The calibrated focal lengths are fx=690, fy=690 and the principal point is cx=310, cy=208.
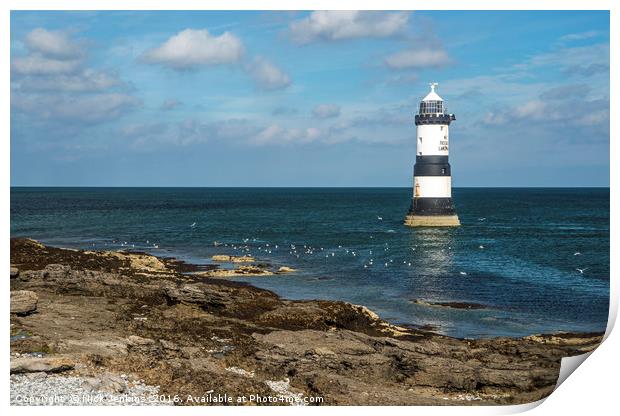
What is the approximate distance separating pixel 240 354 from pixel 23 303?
6.08 m

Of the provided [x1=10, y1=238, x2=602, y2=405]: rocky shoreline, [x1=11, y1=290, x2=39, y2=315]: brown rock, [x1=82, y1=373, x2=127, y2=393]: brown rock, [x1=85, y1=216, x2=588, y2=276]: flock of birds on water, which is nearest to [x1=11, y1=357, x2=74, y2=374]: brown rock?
[x1=10, y1=238, x2=602, y2=405]: rocky shoreline

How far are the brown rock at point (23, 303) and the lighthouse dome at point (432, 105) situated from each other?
37.3 metres

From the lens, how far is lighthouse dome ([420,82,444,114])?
1993 inches

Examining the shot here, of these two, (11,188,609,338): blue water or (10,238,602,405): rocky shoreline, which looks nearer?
(10,238,602,405): rocky shoreline

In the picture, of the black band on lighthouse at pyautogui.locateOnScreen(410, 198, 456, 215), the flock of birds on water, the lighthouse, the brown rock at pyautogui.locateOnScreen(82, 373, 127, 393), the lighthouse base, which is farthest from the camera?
the lighthouse base

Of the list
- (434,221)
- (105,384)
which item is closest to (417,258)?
(434,221)

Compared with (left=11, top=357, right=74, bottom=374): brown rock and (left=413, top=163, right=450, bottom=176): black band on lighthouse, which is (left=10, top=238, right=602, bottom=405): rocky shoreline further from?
(left=413, top=163, right=450, bottom=176): black band on lighthouse

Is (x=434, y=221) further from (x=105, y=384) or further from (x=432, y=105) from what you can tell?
(x=105, y=384)

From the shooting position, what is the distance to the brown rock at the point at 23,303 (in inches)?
691

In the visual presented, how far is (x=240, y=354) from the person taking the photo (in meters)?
16.2

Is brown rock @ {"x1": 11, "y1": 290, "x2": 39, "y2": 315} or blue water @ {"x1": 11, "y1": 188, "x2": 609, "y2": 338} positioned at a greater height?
brown rock @ {"x1": 11, "y1": 290, "x2": 39, "y2": 315}

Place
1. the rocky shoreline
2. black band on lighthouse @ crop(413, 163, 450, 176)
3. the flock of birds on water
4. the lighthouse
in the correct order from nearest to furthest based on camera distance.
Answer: the rocky shoreline, the flock of birds on water, the lighthouse, black band on lighthouse @ crop(413, 163, 450, 176)

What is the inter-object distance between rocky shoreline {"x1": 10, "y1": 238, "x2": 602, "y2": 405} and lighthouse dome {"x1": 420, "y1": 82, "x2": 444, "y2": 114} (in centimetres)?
2997

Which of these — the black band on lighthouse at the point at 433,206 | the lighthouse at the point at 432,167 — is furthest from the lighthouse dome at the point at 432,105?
the black band on lighthouse at the point at 433,206
